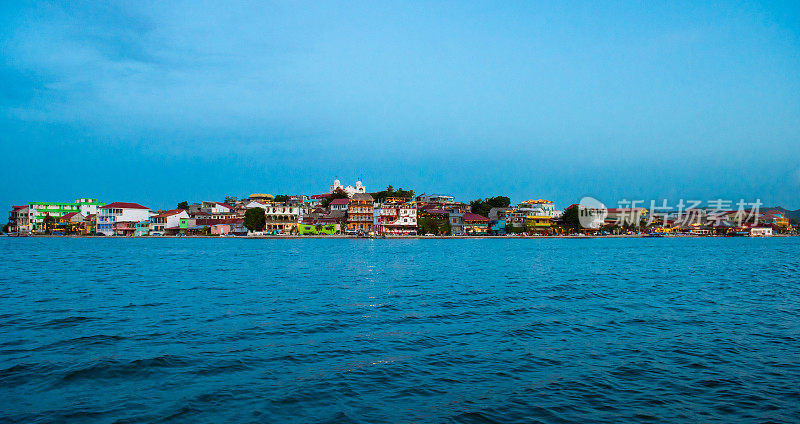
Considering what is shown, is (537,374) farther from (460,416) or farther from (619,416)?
(460,416)

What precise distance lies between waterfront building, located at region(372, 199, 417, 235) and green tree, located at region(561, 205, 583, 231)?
30.9 m

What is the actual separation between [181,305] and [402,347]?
21.9 ft

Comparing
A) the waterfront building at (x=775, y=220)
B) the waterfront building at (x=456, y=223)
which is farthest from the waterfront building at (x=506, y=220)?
the waterfront building at (x=775, y=220)

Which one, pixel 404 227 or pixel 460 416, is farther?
pixel 404 227

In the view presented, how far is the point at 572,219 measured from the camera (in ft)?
291

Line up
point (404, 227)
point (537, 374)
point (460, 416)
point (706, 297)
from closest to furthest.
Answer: point (460, 416), point (537, 374), point (706, 297), point (404, 227)

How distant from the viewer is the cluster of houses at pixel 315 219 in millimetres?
78375

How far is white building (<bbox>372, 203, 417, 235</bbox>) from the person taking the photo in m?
77.1

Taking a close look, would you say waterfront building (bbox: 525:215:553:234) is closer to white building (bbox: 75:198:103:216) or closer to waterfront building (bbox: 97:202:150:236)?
waterfront building (bbox: 97:202:150:236)

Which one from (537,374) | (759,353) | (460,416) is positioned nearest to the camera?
(460,416)

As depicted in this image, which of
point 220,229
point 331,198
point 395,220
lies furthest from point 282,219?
point 331,198

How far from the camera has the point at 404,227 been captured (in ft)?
254

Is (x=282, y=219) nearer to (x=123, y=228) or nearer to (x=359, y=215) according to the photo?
(x=359, y=215)

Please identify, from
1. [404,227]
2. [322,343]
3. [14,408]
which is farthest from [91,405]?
[404,227]
